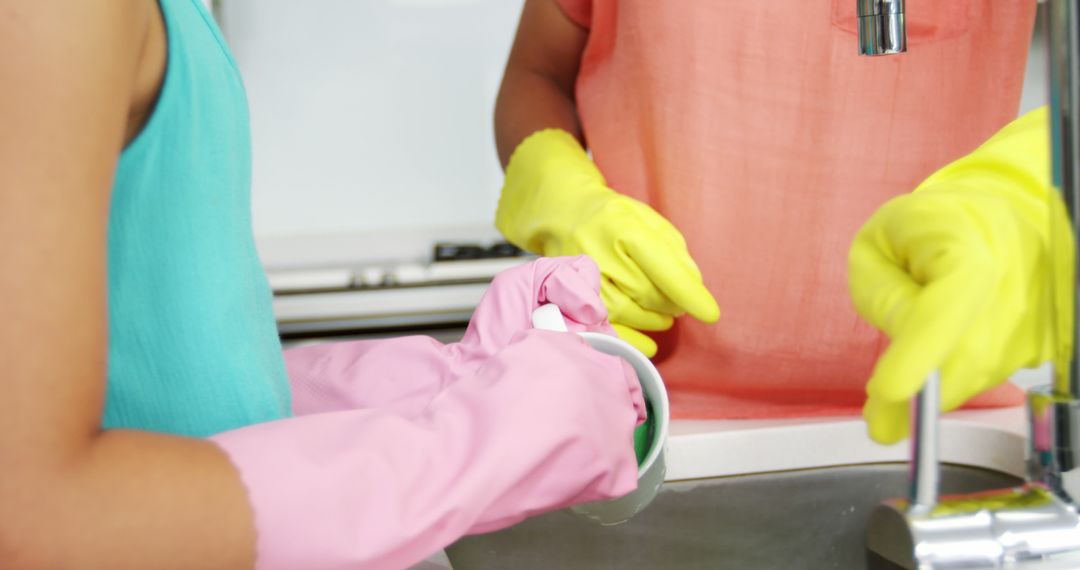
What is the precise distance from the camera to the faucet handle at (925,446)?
40cm

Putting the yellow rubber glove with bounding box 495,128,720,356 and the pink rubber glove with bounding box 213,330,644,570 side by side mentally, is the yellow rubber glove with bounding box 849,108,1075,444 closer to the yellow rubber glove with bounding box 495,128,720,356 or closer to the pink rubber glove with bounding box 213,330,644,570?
the pink rubber glove with bounding box 213,330,644,570

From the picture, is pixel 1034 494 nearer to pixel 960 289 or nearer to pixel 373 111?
pixel 960 289

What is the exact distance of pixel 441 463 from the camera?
1.67 ft

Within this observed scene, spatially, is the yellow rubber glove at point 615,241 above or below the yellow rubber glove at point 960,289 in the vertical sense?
below

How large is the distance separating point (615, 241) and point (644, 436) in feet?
0.72

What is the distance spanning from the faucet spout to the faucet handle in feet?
0.75

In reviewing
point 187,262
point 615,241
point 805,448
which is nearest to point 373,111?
point 615,241

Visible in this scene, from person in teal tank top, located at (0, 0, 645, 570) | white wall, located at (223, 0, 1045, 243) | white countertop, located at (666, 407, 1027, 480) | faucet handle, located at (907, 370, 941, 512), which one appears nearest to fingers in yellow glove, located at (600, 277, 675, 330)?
white countertop, located at (666, 407, 1027, 480)

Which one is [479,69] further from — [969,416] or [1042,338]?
[1042,338]

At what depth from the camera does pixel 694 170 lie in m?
0.95

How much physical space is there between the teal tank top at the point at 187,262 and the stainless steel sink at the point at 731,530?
0.25 m

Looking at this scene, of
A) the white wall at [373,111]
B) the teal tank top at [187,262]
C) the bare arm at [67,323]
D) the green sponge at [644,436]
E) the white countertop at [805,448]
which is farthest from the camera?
the white wall at [373,111]

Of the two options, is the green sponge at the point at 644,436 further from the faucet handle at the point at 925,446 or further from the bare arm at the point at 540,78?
the bare arm at the point at 540,78

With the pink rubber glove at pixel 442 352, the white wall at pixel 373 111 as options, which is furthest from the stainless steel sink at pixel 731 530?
the white wall at pixel 373 111
